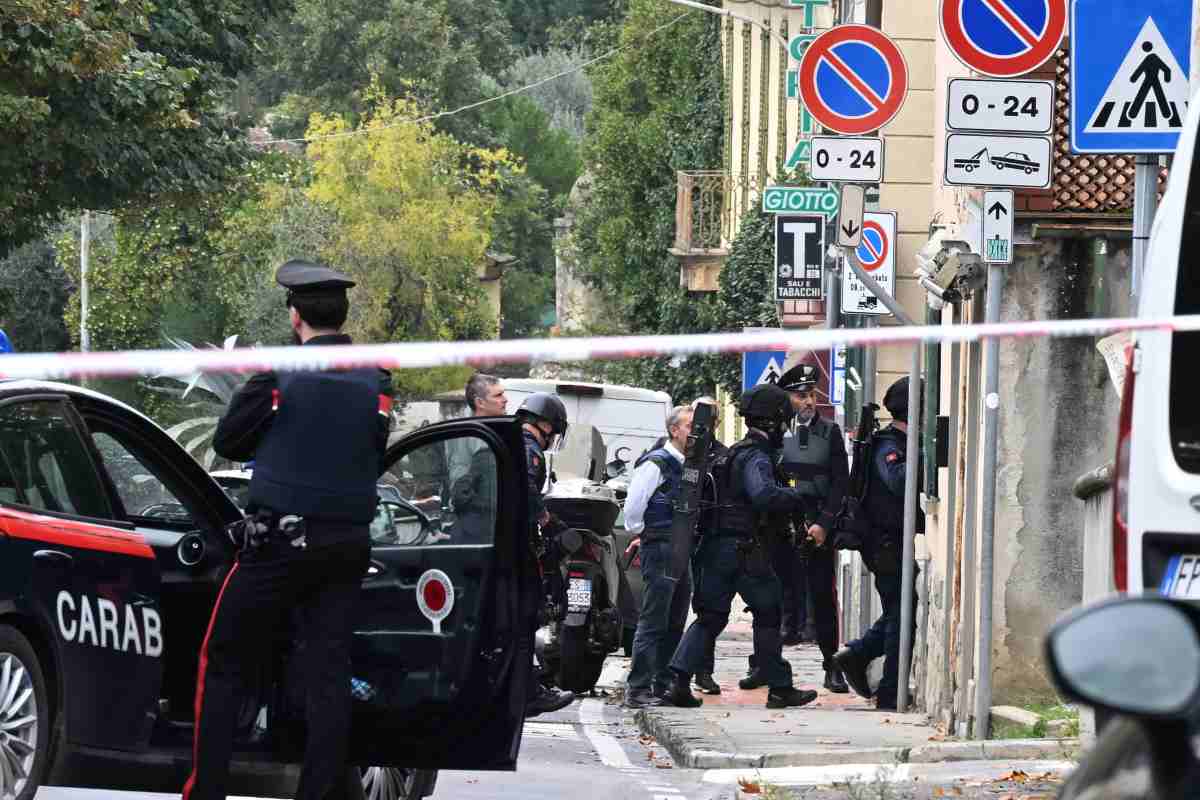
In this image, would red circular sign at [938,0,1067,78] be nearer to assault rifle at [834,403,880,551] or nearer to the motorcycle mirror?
assault rifle at [834,403,880,551]

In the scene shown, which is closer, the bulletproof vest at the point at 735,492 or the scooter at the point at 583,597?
the bulletproof vest at the point at 735,492

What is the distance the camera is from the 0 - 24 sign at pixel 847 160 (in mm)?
16953

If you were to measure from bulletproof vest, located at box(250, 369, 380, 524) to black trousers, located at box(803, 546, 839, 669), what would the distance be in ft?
29.5

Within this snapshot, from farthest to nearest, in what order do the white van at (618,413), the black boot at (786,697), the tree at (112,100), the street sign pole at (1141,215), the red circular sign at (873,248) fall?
the white van at (618,413), the red circular sign at (873,248), the tree at (112,100), the black boot at (786,697), the street sign pole at (1141,215)

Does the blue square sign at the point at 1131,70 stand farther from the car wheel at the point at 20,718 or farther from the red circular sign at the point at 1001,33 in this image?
the car wheel at the point at 20,718

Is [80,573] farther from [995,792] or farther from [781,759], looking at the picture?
[781,759]

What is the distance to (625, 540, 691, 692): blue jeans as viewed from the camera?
14.5 m

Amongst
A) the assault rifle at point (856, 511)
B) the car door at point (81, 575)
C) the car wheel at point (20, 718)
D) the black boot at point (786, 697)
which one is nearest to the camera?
the car wheel at point (20, 718)

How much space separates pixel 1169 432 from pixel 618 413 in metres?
23.2

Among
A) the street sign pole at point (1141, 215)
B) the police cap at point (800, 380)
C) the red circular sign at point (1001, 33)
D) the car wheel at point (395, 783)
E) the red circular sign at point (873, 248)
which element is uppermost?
the red circular sign at point (1001, 33)

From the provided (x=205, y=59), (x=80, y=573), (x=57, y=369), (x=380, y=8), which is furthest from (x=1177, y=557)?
(x=380, y=8)

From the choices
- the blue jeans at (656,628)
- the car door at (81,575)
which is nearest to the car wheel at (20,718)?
the car door at (81,575)

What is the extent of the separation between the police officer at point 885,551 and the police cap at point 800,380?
223 cm

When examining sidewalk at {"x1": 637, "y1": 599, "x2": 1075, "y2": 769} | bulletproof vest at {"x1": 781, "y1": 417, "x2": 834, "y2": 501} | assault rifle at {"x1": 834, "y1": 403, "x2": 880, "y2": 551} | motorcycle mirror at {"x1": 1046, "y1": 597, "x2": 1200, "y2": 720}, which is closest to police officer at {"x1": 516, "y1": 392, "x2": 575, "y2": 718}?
sidewalk at {"x1": 637, "y1": 599, "x2": 1075, "y2": 769}
